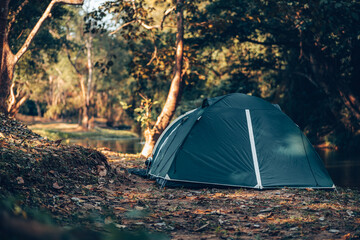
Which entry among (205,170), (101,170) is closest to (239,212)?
(205,170)

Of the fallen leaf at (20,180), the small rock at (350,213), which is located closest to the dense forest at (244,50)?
the small rock at (350,213)

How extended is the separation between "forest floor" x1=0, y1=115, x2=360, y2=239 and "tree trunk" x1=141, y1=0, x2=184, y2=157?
26.3 feet

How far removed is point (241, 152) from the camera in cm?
941

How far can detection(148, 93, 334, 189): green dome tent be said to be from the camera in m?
9.12

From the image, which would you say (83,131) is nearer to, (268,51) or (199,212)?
(268,51)

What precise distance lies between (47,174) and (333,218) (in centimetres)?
472

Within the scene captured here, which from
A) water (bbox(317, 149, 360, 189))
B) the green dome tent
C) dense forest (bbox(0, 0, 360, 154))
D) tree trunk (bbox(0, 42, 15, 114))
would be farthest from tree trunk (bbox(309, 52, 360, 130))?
tree trunk (bbox(0, 42, 15, 114))

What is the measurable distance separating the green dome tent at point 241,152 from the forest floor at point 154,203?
1.32 ft

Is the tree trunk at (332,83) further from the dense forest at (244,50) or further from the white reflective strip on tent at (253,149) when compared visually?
the white reflective strip on tent at (253,149)

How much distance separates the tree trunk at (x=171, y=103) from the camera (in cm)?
1731

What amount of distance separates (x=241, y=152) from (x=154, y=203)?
119 inches

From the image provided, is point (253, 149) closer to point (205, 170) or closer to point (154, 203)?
point (205, 170)

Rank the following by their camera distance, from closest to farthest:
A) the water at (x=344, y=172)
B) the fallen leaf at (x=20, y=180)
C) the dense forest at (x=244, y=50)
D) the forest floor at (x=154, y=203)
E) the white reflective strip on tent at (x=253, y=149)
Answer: the forest floor at (x=154, y=203), the fallen leaf at (x=20, y=180), the white reflective strip on tent at (x=253, y=149), the water at (x=344, y=172), the dense forest at (x=244, y=50)

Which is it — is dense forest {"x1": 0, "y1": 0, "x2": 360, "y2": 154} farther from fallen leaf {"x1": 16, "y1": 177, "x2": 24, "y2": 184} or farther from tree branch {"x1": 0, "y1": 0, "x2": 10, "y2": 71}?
fallen leaf {"x1": 16, "y1": 177, "x2": 24, "y2": 184}
